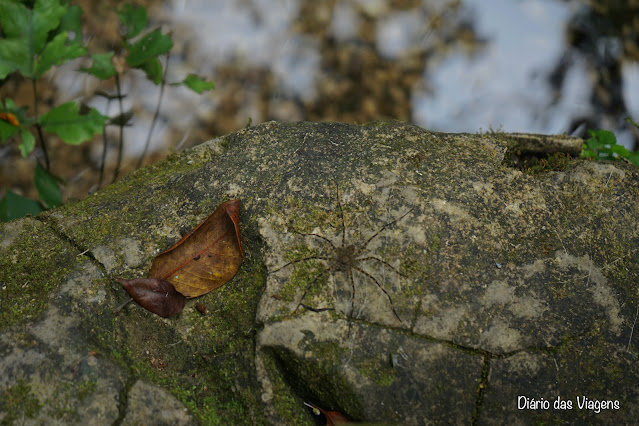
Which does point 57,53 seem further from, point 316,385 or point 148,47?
point 316,385

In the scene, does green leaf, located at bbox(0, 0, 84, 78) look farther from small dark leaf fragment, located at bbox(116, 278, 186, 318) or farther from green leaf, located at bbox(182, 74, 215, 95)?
small dark leaf fragment, located at bbox(116, 278, 186, 318)

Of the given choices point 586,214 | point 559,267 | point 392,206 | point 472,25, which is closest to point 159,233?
point 392,206

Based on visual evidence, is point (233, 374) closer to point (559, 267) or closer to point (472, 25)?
point (559, 267)

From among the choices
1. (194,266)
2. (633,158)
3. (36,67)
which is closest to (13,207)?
(36,67)

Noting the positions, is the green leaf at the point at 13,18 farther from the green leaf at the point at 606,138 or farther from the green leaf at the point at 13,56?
the green leaf at the point at 606,138

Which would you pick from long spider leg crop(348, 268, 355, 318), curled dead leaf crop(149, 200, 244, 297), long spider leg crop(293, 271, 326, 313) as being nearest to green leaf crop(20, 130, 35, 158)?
curled dead leaf crop(149, 200, 244, 297)

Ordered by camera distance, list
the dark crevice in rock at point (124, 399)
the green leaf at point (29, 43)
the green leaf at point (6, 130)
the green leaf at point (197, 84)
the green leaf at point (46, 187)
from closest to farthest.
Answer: the dark crevice in rock at point (124, 399) → the green leaf at point (6, 130) → the green leaf at point (29, 43) → the green leaf at point (46, 187) → the green leaf at point (197, 84)

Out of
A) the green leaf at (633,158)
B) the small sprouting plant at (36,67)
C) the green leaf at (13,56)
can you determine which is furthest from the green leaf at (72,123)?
the green leaf at (633,158)
